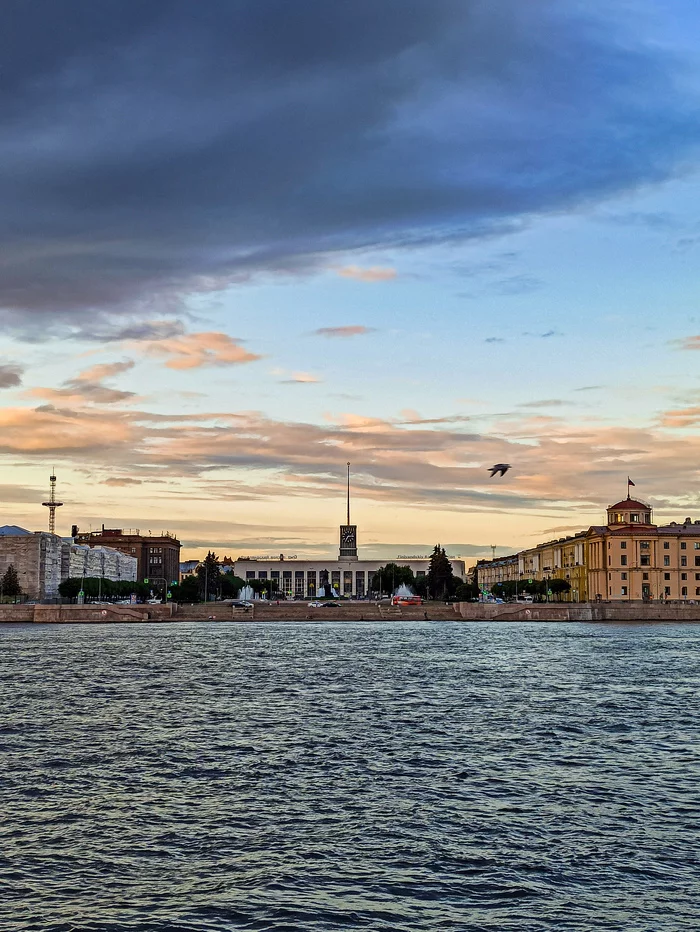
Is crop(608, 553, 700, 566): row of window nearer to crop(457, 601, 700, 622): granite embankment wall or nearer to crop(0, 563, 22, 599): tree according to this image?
crop(457, 601, 700, 622): granite embankment wall

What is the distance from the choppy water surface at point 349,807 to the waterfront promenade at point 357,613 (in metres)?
86.2

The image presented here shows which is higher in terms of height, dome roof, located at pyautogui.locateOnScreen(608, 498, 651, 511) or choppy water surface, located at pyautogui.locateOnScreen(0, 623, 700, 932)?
dome roof, located at pyautogui.locateOnScreen(608, 498, 651, 511)

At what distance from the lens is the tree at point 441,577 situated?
18750 cm

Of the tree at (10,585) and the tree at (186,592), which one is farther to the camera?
the tree at (186,592)

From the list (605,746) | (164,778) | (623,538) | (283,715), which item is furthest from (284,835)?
(623,538)

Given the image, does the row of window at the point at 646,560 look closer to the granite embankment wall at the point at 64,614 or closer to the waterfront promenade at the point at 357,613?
the waterfront promenade at the point at 357,613

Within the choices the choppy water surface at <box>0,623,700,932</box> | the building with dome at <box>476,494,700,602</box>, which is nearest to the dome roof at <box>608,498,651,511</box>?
the building with dome at <box>476,494,700,602</box>

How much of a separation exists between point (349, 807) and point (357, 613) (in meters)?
→ 120

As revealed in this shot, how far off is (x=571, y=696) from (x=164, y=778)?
2169 cm

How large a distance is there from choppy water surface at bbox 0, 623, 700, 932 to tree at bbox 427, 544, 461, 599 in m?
143

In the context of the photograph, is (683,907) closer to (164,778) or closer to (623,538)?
(164,778)

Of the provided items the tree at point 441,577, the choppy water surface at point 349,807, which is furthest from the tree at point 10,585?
the choppy water surface at point 349,807

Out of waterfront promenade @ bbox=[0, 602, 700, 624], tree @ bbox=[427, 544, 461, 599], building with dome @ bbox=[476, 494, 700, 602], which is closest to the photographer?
waterfront promenade @ bbox=[0, 602, 700, 624]

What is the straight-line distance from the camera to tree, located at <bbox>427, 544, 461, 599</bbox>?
7382 inches
